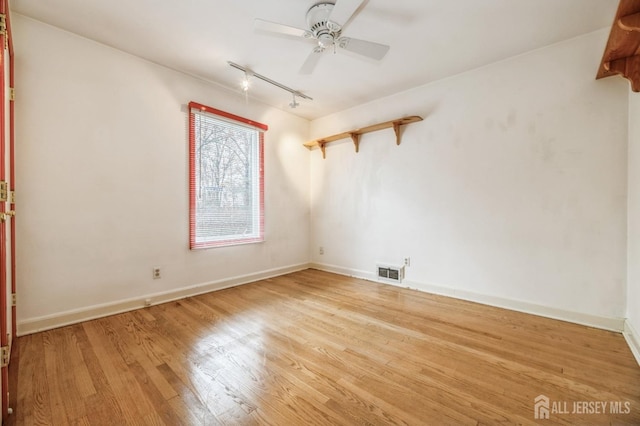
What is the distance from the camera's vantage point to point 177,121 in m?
3.11

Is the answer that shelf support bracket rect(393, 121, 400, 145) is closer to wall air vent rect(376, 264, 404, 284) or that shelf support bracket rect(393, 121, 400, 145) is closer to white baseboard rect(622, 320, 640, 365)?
wall air vent rect(376, 264, 404, 284)

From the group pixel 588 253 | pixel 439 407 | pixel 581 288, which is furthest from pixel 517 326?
pixel 439 407

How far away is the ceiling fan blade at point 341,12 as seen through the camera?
68.6 inches

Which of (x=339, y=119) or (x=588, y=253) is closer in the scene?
(x=588, y=253)

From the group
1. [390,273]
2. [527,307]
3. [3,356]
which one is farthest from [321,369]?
[527,307]

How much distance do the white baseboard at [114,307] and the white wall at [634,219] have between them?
3.87 m

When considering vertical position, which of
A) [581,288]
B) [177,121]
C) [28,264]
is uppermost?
[177,121]

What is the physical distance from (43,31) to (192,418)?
3292 millimetres

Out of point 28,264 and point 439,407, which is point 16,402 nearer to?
point 28,264

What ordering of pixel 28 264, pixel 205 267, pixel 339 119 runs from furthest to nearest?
1. pixel 339 119
2. pixel 205 267
3. pixel 28 264

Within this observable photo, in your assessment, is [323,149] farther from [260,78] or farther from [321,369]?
[321,369]

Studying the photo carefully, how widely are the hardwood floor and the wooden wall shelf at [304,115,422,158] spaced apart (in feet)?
7.51

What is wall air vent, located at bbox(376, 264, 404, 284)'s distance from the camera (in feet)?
11.7

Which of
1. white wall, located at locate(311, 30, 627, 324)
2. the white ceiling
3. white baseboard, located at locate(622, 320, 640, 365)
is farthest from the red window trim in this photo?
white baseboard, located at locate(622, 320, 640, 365)
